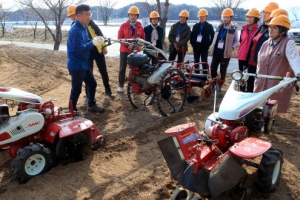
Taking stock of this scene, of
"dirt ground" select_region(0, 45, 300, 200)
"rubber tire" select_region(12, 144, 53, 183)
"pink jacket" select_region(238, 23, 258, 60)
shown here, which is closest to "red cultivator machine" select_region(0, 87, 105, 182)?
"rubber tire" select_region(12, 144, 53, 183)

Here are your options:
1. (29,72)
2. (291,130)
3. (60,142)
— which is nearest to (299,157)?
(291,130)

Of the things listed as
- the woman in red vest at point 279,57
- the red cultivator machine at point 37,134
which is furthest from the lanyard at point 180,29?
the red cultivator machine at point 37,134

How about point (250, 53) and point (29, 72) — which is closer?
point (250, 53)

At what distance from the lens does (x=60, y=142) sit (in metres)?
3.96

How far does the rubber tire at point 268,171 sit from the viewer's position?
3.25 m

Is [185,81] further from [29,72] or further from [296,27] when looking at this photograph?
[296,27]

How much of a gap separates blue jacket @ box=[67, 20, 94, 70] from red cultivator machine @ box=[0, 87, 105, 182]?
1.10 meters

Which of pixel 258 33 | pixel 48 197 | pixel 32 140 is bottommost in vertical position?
pixel 48 197

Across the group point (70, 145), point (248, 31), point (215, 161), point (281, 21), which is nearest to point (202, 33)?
point (248, 31)

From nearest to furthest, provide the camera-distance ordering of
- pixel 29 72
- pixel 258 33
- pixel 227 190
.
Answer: pixel 227 190 < pixel 258 33 < pixel 29 72

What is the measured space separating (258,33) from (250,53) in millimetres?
415

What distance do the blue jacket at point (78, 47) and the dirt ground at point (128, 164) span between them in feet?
3.78

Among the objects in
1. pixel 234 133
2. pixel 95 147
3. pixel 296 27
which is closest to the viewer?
pixel 234 133

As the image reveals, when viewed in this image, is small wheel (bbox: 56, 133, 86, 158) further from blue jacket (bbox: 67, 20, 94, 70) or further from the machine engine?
blue jacket (bbox: 67, 20, 94, 70)
